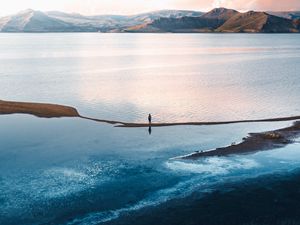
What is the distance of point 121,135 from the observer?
51.3 meters

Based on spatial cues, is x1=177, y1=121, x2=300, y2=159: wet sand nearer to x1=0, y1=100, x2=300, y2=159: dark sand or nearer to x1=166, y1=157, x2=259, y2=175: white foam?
x1=0, y1=100, x2=300, y2=159: dark sand

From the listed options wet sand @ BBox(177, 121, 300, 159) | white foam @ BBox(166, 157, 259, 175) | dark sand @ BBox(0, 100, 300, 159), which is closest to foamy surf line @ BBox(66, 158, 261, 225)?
white foam @ BBox(166, 157, 259, 175)

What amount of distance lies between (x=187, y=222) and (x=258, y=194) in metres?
7.38

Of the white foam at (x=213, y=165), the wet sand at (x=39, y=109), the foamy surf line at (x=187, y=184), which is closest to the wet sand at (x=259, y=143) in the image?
Answer: the white foam at (x=213, y=165)

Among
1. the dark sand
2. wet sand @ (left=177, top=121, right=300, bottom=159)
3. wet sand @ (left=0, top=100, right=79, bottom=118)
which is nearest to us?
wet sand @ (left=177, top=121, right=300, bottom=159)

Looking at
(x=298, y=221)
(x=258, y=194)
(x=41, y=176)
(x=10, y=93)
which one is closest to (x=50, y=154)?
(x=41, y=176)

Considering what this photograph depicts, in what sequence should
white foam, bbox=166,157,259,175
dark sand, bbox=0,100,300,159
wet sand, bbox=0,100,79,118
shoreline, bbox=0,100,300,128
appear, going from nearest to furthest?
white foam, bbox=166,157,259,175 → dark sand, bbox=0,100,300,159 → shoreline, bbox=0,100,300,128 → wet sand, bbox=0,100,79,118

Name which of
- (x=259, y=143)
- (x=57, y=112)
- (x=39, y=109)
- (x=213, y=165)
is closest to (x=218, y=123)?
(x=259, y=143)

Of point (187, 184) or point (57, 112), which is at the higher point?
point (187, 184)

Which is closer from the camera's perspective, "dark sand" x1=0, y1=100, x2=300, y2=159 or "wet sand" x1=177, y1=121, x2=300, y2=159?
"wet sand" x1=177, y1=121, x2=300, y2=159

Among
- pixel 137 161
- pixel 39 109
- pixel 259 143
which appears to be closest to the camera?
pixel 137 161

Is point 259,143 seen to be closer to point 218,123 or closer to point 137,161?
point 218,123

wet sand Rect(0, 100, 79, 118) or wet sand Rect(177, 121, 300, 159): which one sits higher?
wet sand Rect(177, 121, 300, 159)

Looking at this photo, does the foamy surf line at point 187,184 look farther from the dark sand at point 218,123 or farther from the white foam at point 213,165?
the dark sand at point 218,123
